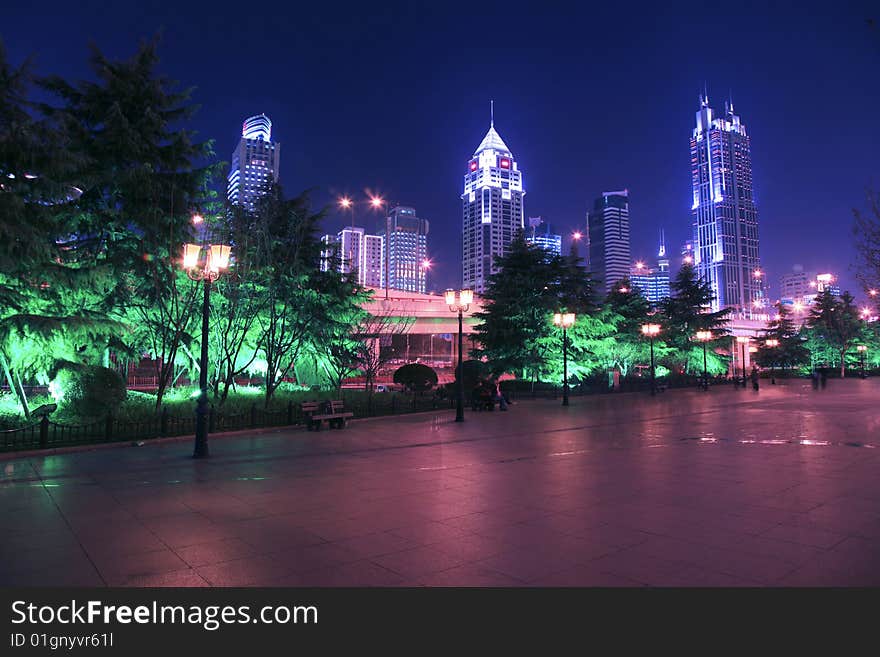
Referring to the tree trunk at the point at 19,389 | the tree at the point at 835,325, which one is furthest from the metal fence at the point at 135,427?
the tree at the point at 835,325

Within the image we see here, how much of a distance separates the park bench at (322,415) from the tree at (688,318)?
134 feet

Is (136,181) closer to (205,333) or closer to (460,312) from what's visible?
(205,333)

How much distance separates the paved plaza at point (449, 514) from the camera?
510 centimetres

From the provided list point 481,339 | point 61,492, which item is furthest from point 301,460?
point 481,339

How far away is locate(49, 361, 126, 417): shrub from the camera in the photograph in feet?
48.9

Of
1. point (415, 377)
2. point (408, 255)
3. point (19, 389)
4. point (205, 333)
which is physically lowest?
point (19, 389)

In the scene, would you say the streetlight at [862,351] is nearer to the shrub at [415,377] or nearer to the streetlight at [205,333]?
the shrub at [415,377]

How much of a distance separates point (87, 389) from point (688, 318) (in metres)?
51.0

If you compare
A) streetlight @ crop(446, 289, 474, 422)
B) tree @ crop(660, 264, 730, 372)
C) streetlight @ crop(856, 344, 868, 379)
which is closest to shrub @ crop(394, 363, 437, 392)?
streetlight @ crop(446, 289, 474, 422)

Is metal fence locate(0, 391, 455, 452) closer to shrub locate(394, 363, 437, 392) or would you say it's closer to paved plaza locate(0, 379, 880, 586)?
paved plaza locate(0, 379, 880, 586)

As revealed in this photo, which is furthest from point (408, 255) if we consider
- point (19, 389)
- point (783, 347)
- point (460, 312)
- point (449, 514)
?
point (449, 514)

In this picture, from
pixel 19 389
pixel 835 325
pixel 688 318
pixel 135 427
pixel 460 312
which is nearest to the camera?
pixel 135 427

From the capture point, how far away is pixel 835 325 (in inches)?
2741

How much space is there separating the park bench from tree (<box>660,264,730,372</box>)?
41.0 m
